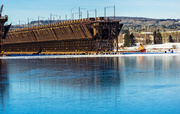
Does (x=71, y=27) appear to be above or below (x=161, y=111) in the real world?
above

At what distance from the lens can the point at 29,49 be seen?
113375mm

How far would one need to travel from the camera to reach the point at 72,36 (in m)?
86.5

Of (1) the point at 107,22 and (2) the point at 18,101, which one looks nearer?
(2) the point at 18,101

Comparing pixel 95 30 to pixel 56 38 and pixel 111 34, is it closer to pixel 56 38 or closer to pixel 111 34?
pixel 111 34

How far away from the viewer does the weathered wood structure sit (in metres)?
75.9

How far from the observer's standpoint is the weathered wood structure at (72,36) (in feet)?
249

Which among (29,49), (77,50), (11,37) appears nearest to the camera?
(77,50)

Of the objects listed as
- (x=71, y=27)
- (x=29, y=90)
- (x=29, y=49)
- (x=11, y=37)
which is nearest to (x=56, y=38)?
(x=71, y=27)

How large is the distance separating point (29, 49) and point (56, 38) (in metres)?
21.8

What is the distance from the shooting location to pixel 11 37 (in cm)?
12406

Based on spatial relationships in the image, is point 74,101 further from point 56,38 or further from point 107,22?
point 56,38

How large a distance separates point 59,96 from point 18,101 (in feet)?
6.10

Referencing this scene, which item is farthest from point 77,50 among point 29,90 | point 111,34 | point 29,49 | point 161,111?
point 161,111

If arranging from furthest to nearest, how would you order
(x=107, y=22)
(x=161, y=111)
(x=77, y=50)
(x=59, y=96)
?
(x=77, y=50)
(x=107, y=22)
(x=59, y=96)
(x=161, y=111)
